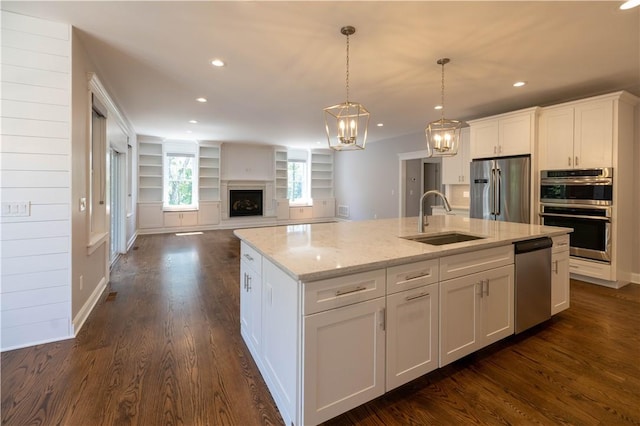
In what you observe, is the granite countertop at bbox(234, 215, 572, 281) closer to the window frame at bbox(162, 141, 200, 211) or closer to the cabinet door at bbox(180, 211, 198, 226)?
the cabinet door at bbox(180, 211, 198, 226)

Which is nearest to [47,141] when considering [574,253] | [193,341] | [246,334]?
[193,341]

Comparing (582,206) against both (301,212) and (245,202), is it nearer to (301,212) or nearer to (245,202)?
(301,212)

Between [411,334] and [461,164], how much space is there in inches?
183

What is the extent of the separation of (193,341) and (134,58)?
9.34 ft

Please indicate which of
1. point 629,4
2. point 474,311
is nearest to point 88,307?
point 474,311

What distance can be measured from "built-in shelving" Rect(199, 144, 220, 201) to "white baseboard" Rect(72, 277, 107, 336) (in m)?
5.27

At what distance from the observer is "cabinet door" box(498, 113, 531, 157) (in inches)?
168

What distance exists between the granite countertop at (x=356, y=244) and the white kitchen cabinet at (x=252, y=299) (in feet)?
0.42

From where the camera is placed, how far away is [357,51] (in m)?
2.89

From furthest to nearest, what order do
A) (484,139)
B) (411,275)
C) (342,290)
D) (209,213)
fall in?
(209,213) → (484,139) → (411,275) → (342,290)

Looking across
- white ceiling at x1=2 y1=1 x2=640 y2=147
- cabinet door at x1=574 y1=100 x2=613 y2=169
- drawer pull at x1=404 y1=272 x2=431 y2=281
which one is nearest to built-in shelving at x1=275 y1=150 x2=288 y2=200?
white ceiling at x1=2 y1=1 x2=640 y2=147

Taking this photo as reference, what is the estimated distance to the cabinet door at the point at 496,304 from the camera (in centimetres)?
215

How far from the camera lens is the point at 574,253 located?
4012mm

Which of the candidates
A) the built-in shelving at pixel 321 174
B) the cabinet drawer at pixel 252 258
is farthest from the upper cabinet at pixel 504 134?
the built-in shelving at pixel 321 174
